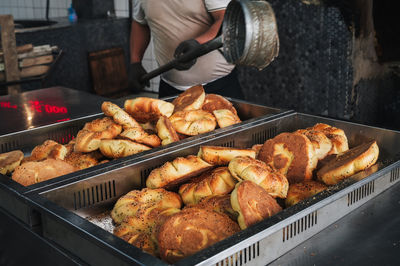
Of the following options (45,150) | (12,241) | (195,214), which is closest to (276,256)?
(195,214)

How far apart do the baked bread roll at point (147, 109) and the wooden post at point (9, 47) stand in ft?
8.37

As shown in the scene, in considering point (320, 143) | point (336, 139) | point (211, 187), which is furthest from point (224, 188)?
point (336, 139)

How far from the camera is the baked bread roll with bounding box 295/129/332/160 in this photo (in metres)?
1.58

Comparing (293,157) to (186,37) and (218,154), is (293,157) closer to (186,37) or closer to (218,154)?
(218,154)

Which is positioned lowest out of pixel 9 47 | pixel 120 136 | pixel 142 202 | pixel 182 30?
pixel 142 202

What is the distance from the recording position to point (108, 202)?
59.5 inches

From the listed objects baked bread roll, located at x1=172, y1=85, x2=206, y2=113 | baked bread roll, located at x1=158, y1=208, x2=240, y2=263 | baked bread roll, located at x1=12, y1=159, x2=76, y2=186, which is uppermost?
baked bread roll, located at x1=172, y1=85, x2=206, y2=113

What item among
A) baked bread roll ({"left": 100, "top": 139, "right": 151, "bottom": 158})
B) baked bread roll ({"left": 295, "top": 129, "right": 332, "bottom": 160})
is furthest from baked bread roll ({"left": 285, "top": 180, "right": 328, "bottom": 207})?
baked bread roll ({"left": 100, "top": 139, "right": 151, "bottom": 158})

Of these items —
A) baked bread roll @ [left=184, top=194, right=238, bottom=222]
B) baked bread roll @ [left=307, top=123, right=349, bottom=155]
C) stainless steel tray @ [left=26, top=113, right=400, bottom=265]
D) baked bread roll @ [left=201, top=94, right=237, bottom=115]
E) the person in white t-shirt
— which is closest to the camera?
A: stainless steel tray @ [left=26, top=113, right=400, bottom=265]

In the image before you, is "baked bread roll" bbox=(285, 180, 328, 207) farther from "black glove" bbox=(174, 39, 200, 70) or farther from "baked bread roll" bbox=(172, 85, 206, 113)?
"black glove" bbox=(174, 39, 200, 70)

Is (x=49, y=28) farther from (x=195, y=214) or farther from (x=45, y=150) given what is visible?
(x=195, y=214)

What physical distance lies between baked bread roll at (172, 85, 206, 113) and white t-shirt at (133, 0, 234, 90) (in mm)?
841

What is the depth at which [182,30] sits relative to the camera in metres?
2.96

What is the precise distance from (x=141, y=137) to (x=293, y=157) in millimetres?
570
